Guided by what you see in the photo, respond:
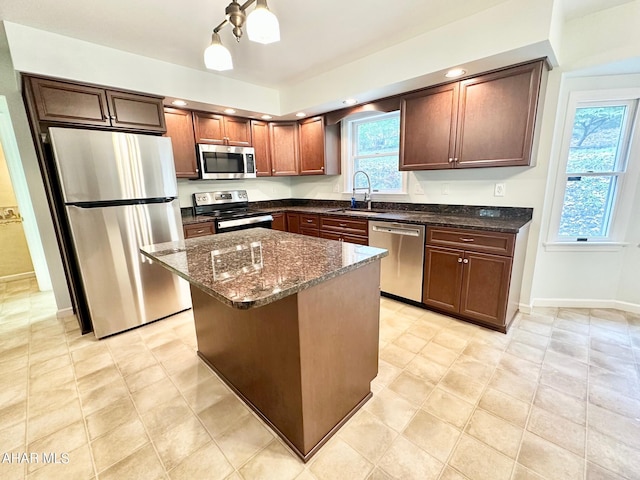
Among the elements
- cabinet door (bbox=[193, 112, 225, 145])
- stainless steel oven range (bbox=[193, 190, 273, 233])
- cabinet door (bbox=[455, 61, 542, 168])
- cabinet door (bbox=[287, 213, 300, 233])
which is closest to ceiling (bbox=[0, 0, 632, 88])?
cabinet door (bbox=[455, 61, 542, 168])

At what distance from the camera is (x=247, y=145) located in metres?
3.75

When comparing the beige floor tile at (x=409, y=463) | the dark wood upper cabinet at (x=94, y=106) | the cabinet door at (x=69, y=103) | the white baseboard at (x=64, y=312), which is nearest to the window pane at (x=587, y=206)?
the beige floor tile at (x=409, y=463)

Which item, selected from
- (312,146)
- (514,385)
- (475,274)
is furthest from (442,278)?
(312,146)

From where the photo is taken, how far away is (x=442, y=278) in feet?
8.60

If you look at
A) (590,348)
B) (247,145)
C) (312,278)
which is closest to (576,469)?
(590,348)

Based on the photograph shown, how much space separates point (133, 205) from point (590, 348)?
3902 mm

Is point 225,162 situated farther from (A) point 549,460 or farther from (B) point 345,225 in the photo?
(A) point 549,460

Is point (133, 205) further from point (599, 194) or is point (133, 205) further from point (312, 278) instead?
point (599, 194)

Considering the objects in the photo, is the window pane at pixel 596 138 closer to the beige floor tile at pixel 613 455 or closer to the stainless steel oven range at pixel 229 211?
the beige floor tile at pixel 613 455

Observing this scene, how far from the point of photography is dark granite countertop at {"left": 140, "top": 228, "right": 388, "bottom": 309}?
3.42ft

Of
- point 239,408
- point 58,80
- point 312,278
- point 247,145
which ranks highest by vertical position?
point 58,80

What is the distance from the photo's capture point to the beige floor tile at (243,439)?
4.56 feet

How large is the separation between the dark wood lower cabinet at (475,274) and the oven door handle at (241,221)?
6.79 feet

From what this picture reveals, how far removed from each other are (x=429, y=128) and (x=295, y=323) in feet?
7.92
